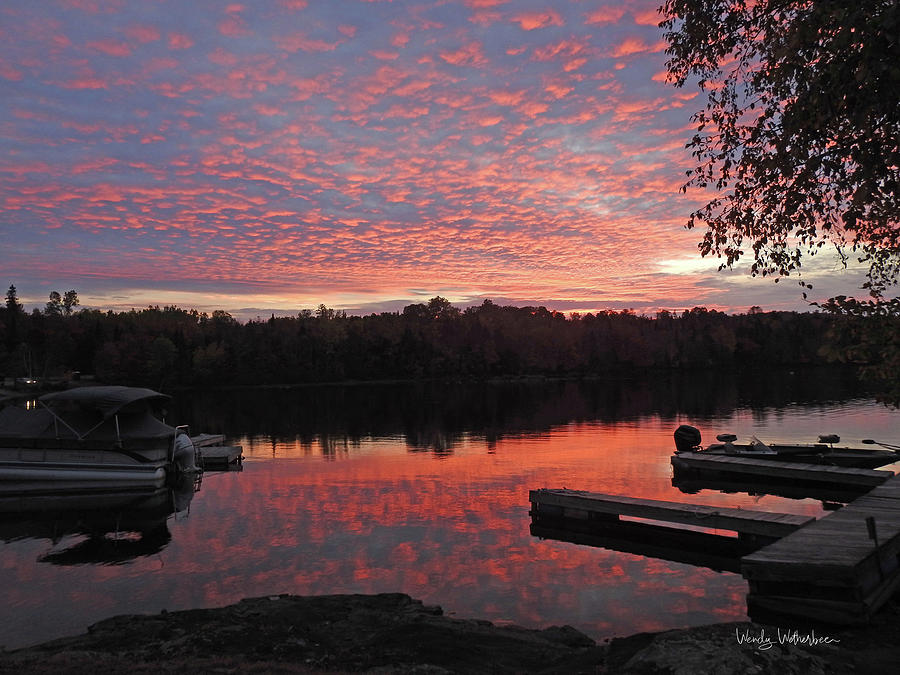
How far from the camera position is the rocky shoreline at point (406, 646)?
29.4 feet

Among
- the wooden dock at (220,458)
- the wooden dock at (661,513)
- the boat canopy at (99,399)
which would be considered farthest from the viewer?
the wooden dock at (220,458)

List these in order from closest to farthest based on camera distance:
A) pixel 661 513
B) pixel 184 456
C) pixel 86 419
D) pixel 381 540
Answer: pixel 661 513
pixel 381 540
pixel 86 419
pixel 184 456

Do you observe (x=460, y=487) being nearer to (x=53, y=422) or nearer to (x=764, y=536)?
(x=764, y=536)

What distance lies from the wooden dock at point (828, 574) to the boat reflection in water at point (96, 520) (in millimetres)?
17805

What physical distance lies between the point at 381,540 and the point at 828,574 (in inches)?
510

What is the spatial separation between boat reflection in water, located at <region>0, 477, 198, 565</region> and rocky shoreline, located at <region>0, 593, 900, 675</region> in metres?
8.18

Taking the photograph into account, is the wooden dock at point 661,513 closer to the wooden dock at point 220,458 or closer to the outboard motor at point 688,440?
the outboard motor at point 688,440

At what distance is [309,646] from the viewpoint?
1152 cm

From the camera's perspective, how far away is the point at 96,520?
82.7ft

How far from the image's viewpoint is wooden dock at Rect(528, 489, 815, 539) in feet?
59.9

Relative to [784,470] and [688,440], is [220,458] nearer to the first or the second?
[688,440]

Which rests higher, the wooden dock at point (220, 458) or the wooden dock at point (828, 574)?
the wooden dock at point (828, 574)

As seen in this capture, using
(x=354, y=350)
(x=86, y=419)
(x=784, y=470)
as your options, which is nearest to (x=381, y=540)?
(x=784, y=470)

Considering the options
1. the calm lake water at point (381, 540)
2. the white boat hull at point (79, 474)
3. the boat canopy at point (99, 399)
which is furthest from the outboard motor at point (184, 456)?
the boat canopy at point (99, 399)
